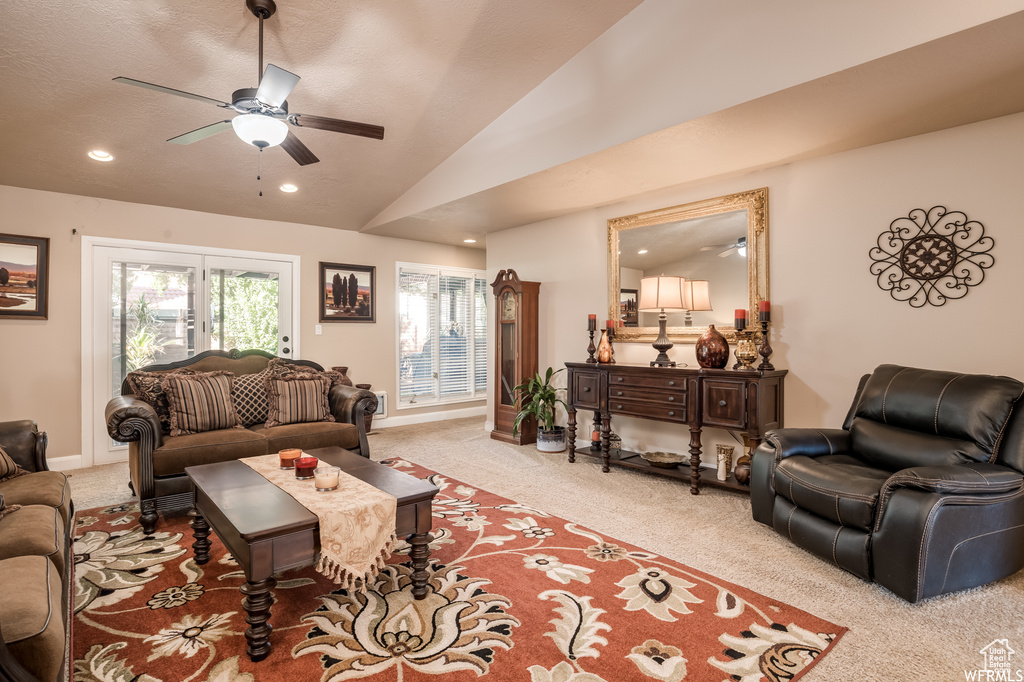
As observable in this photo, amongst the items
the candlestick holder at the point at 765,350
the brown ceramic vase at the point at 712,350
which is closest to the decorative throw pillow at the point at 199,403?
the brown ceramic vase at the point at 712,350

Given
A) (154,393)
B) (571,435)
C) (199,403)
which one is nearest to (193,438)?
(199,403)

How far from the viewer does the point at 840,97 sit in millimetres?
2625

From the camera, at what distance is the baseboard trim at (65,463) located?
4.40 meters

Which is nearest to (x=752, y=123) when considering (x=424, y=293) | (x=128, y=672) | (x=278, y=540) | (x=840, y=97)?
(x=840, y=97)

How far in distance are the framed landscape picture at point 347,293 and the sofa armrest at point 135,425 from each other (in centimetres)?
286

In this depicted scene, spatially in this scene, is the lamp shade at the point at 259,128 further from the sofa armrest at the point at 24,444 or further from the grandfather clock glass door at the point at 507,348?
the grandfather clock glass door at the point at 507,348

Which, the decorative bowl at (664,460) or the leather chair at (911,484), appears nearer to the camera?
the leather chair at (911,484)

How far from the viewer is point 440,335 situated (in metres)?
6.87

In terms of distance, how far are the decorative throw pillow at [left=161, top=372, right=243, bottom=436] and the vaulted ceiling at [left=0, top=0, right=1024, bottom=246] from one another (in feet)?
6.07

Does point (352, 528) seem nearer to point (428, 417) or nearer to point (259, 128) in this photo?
point (259, 128)

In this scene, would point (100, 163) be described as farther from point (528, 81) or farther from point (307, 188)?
point (528, 81)

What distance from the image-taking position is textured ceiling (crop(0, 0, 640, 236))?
9.20 ft

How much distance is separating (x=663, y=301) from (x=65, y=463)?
5.45 m

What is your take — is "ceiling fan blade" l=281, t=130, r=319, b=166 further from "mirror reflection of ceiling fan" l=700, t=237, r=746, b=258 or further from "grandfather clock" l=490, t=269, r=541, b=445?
"mirror reflection of ceiling fan" l=700, t=237, r=746, b=258
